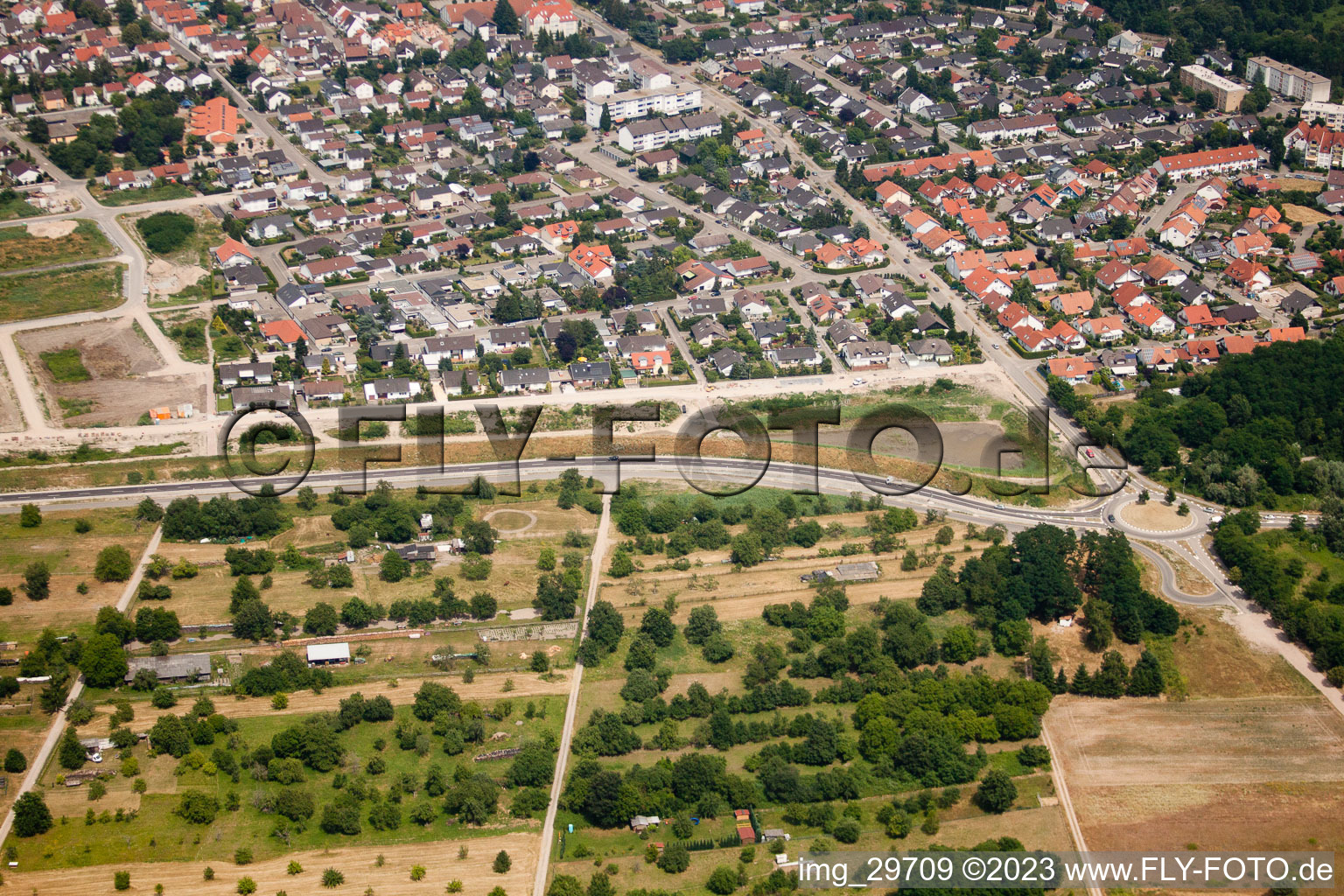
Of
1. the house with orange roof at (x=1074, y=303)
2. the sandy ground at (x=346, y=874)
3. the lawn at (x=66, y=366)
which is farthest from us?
the house with orange roof at (x=1074, y=303)

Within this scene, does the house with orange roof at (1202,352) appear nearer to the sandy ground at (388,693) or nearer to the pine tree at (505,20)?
the sandy ground at (388,693)

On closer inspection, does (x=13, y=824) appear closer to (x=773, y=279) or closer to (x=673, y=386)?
(x=673, y=386)

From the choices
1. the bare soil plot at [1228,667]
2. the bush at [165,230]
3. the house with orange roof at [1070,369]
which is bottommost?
the bare soil plot at [1228,667]

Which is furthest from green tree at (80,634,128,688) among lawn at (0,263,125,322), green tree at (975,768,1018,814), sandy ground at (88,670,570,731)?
lawn at (0,263,125,322)

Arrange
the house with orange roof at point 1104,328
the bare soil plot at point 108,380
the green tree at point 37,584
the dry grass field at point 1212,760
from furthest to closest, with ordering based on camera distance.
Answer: the house with orange roof at point 1104,328, the bare soil plot at point 108,380, the green tree at point 37,584, the dry grass field at point 1212,760

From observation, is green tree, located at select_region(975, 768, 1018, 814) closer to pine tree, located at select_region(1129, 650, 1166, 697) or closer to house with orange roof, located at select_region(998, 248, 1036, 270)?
pine tree, located at select_region(1129, 650, 1166, 697)

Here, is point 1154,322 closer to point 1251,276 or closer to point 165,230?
point 1251,276

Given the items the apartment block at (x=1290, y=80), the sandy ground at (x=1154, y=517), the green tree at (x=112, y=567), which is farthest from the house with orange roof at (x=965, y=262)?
the green tree at (x=112, y=567)
